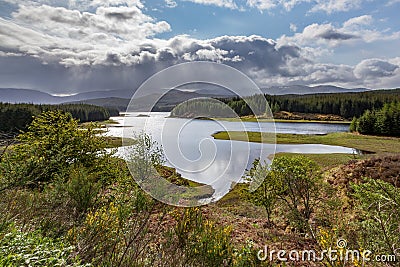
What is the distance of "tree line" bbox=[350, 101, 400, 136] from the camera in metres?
56.3

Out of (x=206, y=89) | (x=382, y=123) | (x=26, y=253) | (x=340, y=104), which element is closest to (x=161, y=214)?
(x=206, y=89)

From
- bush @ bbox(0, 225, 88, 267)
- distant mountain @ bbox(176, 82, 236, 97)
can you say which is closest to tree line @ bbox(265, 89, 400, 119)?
distant mountain @ bbox(176, 82, 236, 97)

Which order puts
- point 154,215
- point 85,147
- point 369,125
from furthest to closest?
point 369,125 < point 85,147 < point 154,215

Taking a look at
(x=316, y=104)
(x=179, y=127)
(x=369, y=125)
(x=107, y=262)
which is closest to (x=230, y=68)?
(x=179, y=127)

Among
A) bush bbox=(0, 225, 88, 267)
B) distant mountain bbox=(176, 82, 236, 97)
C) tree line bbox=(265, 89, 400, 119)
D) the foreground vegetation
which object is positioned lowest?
the foreground vegetation

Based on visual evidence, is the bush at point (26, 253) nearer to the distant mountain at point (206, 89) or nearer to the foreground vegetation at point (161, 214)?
the foreground vegetation at point (161, 214)

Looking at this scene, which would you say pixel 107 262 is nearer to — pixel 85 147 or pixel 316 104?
pixel 85 147

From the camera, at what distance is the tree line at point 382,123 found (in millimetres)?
56312

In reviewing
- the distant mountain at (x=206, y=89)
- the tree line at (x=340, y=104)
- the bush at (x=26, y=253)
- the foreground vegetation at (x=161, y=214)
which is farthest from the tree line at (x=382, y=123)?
the bush at (x=26, y=253)

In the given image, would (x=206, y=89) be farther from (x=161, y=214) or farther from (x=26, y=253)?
(x=161, y=214)

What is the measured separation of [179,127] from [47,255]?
3.75 m

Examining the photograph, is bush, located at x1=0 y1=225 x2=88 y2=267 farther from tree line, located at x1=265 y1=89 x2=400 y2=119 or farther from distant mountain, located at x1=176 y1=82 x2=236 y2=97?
tree line, located at x1=265 y1=89 x2=400 y2=119

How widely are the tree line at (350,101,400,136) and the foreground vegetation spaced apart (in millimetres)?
51888

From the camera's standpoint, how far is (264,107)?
701 centimetres
